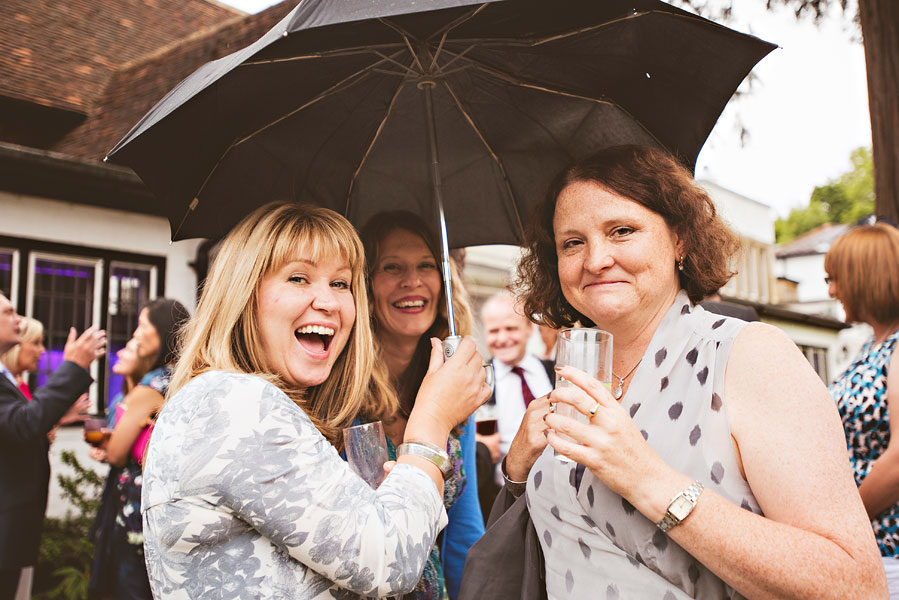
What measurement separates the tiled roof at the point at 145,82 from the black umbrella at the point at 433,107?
8.22 meters

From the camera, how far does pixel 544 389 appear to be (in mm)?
5805

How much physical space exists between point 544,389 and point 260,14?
850cm

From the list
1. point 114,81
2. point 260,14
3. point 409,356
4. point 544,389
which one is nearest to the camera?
point 409,356

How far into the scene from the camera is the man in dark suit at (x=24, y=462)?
13.6 ft

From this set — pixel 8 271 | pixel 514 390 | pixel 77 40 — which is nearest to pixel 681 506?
pixel 514 390

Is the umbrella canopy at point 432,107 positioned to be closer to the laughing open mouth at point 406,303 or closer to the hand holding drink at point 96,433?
the laughing open mouth at point 406,303

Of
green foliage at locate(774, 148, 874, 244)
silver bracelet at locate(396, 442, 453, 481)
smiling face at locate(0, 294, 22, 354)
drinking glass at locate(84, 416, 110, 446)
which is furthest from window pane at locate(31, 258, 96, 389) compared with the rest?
green foliage at locate(774, 148, 874, 244)

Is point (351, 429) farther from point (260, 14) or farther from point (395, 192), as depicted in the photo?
point (260, 14)

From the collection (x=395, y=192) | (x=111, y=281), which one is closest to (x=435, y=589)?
(x=395, y=192)

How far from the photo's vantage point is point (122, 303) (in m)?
9.55

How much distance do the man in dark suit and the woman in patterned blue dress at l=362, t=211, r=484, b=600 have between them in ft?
8.49

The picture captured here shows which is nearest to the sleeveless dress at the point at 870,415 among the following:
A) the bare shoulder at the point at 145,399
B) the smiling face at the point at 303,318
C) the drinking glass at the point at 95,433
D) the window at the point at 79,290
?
the smiling face at the point at 303,318

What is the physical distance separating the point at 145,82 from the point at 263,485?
12137 millimetres

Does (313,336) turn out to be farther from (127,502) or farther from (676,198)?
(127,502)
